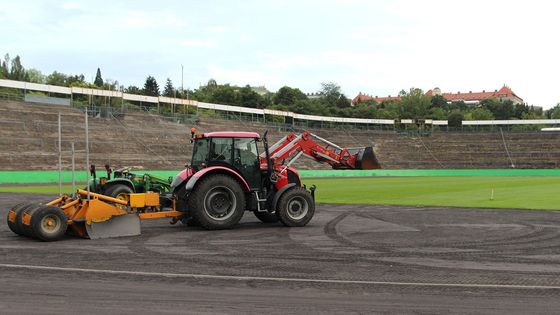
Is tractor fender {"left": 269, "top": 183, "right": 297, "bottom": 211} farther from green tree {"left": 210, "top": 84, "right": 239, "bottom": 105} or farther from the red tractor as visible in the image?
green tree {"left": 210, "top": 84, "right": 239, "bottom": 105}

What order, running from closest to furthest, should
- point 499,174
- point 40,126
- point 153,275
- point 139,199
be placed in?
point 153,275 → point 139,199 → point 40,126 → point 499,174

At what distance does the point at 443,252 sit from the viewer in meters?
10.0

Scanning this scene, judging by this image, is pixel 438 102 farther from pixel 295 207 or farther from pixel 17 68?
pixel 295 207

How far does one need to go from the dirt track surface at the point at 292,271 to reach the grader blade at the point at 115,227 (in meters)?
0.32

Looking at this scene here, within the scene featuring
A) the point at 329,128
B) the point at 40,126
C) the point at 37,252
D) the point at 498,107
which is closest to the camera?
the point at 37,252

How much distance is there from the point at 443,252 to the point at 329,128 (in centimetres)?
8130

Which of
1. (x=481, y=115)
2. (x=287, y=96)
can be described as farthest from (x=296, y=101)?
(x=481, y=115)

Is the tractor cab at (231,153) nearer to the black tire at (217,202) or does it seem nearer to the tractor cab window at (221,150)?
the tractor cab window at (221,150)

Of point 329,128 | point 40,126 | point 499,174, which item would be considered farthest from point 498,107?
point 40,126

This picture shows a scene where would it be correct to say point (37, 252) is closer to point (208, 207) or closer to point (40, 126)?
point (208, 207)

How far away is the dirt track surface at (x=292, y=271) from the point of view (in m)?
6.23

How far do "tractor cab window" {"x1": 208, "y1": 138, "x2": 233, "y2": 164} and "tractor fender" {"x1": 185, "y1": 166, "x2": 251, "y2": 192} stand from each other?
0.29 meters

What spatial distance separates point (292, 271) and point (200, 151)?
5969 millimetres

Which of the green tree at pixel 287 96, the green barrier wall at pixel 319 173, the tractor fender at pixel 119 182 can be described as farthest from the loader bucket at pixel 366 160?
the green tree at pixel 287 96
